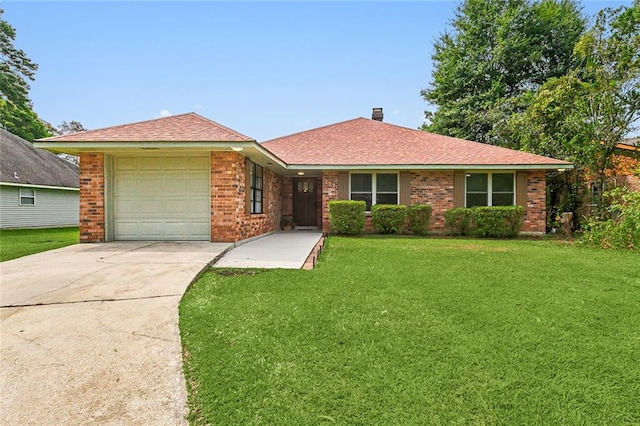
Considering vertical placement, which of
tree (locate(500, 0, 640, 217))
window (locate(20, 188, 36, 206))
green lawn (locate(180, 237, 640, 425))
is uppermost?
tree (locate(500, 0, 640, 217))

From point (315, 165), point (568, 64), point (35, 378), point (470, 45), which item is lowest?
point (35, 378)

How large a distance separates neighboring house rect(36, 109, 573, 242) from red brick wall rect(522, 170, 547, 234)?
3cm

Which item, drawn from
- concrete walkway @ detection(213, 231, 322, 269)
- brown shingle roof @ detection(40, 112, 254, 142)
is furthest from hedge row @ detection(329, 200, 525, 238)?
brown shingle roof @ detection(40, 112, 254, 142)

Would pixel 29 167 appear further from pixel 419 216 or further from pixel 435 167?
pixel 435 167

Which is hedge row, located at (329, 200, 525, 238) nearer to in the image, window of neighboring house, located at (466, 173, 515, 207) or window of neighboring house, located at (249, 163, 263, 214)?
window of neighboring house, located at (466, 173, 515, 207)

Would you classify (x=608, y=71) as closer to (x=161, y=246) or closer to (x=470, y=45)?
(x=470, y=45)

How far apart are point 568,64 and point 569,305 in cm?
2217

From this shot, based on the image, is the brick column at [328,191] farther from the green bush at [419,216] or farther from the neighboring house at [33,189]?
the neighboring house at [33,189]

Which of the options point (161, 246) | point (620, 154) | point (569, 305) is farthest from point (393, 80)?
point (569, 305)

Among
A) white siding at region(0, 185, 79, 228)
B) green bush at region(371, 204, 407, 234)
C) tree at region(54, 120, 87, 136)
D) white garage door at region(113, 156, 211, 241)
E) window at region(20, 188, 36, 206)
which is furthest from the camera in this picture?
tree at region(54, 120, 87, 136)

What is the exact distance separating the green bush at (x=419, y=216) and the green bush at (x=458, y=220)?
665mm

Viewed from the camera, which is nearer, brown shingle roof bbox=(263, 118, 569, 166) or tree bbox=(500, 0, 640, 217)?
tree bbox=(500, 0, 640, 217)

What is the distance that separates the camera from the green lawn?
210 centimetres

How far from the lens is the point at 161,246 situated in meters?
7.57
